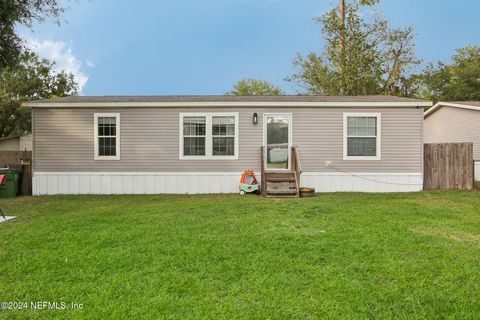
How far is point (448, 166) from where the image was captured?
9.88 metres

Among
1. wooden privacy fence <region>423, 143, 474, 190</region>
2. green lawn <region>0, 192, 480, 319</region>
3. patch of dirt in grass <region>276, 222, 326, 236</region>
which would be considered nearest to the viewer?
green lawn <region>0, 192, 480, 319</region>

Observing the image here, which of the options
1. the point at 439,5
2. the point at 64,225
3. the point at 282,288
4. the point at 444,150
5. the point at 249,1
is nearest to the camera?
the point at 282,288

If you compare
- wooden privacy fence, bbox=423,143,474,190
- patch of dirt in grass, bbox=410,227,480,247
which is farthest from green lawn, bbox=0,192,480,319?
wooden privacy fence, bbox=423,143,474,190

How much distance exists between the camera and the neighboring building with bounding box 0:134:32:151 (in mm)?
19422

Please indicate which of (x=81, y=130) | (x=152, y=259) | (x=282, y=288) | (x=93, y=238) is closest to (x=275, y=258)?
(x=282, y=288)

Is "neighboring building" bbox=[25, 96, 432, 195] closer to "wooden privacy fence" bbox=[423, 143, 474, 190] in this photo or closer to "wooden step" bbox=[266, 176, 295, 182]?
"wooden privacy fence" bbox=[423, 143, 474, 190]

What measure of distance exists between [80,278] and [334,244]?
300 centimetres

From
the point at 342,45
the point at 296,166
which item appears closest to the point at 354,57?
the point at 342,45

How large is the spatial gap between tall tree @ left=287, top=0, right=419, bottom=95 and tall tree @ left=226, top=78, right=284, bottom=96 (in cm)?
1708

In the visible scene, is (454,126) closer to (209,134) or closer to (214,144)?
(214,144)

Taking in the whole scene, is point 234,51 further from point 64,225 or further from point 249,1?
point 64,225

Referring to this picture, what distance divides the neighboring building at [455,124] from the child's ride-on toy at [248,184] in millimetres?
9955

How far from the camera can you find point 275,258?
3613mm

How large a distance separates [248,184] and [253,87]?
30197mm
